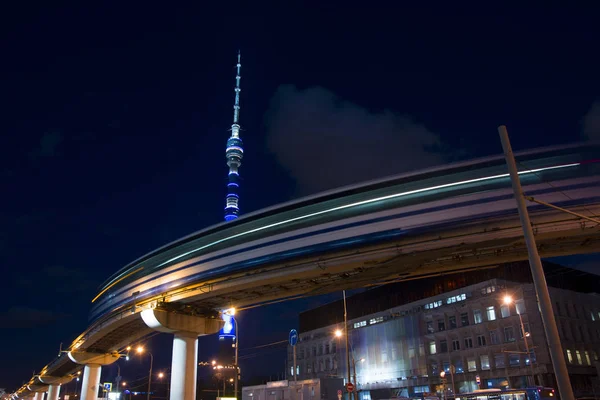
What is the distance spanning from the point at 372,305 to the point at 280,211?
81.9 meters

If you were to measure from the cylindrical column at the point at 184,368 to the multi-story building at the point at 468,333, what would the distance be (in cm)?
2954

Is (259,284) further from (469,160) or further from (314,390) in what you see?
(314,390)

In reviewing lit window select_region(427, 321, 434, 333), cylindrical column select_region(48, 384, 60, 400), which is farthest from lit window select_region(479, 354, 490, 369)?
cylindrical column select_region(48, 384, 60, 400)

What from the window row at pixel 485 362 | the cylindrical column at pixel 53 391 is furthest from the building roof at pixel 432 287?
the cylindrical column at pixel 53 391

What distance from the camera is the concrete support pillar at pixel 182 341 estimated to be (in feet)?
112

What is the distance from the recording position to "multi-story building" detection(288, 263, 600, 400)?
69750 mm

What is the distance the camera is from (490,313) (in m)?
76.3

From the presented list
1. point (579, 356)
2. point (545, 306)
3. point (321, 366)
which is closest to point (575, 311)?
point (579, 356)

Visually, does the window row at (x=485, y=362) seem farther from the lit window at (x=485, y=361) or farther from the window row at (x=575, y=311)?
the window row at (x=575, y=311)

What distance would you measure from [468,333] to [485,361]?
5.38m

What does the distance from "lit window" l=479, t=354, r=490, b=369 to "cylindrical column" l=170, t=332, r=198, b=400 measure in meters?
54.5

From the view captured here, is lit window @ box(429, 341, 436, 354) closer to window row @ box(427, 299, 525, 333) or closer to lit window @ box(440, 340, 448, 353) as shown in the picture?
lit window @ box(440, 340, 448, 353)

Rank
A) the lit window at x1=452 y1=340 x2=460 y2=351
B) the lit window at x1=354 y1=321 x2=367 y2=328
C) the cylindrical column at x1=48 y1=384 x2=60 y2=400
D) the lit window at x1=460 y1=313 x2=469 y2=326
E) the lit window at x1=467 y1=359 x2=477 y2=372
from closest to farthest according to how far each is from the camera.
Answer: the lit window at x1=467 y1=359 x2=477 y2=372 → the lit window at x1=460 y1=313 x2=469 y2=326 → the lit window at x1=452 y1=340 x2=460 y2=351 → the lit window at x1=354 y1=321 x2=367 y2=328 → the cylindrical column at x1=48 y1=384 x2=60 y2=400

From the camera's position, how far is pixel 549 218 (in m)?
21.5
